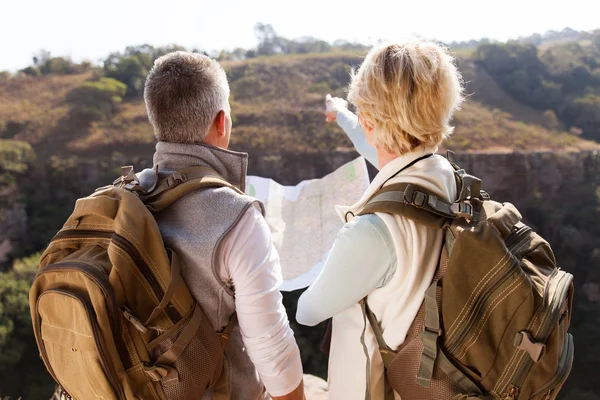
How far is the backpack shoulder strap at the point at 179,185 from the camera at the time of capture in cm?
123

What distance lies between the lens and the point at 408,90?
119 centimetres

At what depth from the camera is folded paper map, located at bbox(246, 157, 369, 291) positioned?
256 cm

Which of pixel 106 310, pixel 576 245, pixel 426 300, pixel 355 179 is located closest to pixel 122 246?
pixel 106 310

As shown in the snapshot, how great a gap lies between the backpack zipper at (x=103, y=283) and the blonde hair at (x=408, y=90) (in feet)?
2.21

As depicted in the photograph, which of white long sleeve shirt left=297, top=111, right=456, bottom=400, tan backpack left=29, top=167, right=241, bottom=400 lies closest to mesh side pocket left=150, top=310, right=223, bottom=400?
tan backpack left=29, top=167, right=241, bottom=400

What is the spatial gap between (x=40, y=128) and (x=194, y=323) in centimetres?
1961

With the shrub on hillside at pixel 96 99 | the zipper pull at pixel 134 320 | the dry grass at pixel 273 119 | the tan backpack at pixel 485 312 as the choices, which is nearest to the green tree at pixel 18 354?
the dry grass at pixel 273 119

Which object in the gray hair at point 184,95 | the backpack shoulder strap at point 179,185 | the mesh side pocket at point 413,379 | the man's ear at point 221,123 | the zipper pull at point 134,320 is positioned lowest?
the mesh side pocket at point 413,379

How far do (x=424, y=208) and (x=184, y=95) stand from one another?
59 centimetres

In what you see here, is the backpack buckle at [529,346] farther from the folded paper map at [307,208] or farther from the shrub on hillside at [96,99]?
the shrub on hillside at [96,99]

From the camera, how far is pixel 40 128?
18.7 meters

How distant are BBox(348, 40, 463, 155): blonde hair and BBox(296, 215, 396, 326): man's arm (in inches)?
8.5

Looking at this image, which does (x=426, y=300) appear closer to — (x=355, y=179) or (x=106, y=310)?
(x=106, y=310)

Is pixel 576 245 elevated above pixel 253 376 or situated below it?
below
